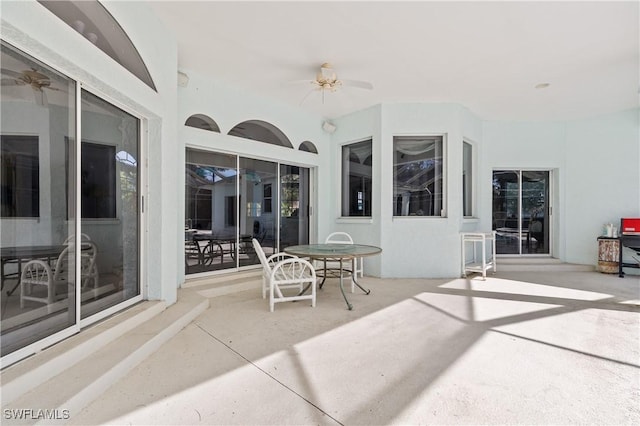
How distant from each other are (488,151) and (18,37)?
7.09 metres

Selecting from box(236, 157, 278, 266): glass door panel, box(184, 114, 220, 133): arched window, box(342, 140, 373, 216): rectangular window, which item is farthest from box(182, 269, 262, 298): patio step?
box(342, 140, 373, 216): rectangular window

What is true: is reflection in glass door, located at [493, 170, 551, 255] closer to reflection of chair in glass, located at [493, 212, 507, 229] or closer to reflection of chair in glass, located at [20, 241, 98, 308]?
reflection of chair in glass, located at [493, 212, 507, 229]

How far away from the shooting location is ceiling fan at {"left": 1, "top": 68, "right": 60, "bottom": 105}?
5.81 feet

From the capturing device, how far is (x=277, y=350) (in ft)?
8.21

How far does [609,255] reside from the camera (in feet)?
18.6

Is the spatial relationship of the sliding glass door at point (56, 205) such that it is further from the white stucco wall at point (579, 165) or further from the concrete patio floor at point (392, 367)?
the white stucco wall at point (579, 165)

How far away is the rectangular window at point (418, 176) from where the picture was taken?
554 cm

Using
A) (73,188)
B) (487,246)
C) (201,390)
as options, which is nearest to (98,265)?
(73,188)

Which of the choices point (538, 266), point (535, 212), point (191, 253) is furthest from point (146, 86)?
point (535, 212)

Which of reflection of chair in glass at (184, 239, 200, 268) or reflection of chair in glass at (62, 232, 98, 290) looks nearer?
reflection of chair in glass at (62, 232, 98, 290)

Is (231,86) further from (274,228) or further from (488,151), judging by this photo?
(488,151)

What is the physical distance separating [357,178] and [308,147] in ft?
3.72

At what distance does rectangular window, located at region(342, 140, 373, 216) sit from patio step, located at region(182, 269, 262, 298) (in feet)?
7.46

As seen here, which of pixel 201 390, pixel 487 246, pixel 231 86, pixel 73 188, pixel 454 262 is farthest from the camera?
pixel 487 246
